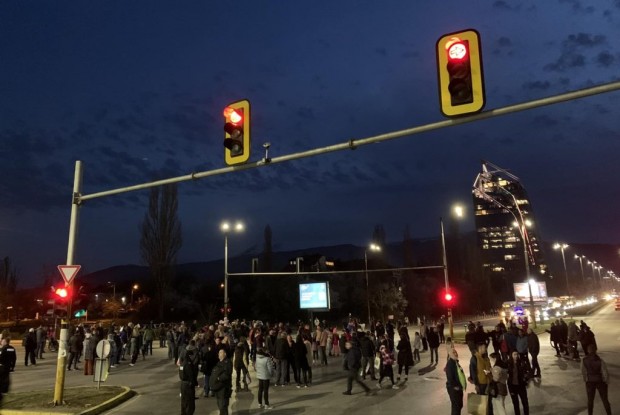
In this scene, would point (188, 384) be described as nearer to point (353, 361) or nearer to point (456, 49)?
point (353, 361)

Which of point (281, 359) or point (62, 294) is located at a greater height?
point (62, 294)

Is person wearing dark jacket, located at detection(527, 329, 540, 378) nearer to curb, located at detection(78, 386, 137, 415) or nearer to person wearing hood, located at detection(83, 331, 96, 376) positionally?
curb, located at detection(78, 386, 137, 415)

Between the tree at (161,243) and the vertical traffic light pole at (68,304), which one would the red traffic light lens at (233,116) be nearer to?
the vertical traffic light pole at (68,304)

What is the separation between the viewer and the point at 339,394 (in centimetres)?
1354

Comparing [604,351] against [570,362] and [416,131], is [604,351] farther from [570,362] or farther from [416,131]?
[416,131]

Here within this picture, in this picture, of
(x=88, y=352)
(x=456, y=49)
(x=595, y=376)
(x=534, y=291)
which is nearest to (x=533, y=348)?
(x=595, y=376)

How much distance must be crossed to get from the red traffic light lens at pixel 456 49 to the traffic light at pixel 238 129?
3936 millimetres

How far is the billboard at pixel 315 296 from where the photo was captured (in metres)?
36.7

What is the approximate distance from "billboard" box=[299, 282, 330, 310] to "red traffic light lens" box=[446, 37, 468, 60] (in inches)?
1218

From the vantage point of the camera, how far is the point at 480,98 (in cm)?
672

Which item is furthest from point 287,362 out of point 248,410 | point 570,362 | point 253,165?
point 570,362

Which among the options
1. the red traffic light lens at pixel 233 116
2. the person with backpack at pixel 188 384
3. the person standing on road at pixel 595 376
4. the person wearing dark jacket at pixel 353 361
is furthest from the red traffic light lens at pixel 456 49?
the person wearing dark jacket at pixel 353 361

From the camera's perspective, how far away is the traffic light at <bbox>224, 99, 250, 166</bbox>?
908 cm

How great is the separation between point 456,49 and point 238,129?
4247 millimetres
